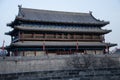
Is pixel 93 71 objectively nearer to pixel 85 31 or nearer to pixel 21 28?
pixel 21 28

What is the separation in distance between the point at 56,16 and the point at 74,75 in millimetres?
19124

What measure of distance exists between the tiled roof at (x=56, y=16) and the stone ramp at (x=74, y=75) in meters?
15.2

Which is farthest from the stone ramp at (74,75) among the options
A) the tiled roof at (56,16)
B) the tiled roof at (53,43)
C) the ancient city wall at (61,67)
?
the tiled roof at (56,16)

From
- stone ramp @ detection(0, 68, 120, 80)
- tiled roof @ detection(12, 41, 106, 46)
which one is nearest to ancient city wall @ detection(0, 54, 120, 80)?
stone ramp @ detection(0, 68, 120, 80)

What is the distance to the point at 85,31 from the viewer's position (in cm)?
2547

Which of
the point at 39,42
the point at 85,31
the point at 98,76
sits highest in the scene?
the point at 85,31

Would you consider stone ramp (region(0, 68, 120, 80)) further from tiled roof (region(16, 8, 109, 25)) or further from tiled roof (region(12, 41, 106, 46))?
tiled roof (region(16, 8, 109, 25))

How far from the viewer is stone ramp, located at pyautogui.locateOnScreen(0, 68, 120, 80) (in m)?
8.27

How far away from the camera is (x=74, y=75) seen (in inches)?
348

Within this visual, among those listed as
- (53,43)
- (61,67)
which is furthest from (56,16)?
(61,67)

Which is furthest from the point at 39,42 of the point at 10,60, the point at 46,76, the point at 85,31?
the point at 46,76

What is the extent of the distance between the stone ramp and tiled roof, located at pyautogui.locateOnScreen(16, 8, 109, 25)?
15235 millimetres

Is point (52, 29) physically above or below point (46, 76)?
above

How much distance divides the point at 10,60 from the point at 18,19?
591 cm
